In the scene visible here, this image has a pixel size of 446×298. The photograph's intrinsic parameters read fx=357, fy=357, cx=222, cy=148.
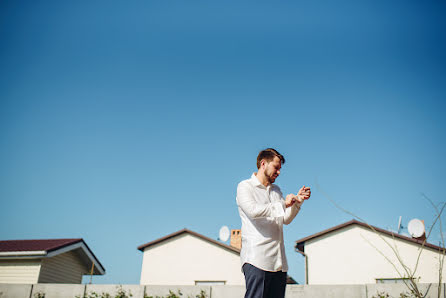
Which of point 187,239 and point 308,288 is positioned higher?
point 187,239

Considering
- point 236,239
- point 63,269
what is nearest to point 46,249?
point 63,269

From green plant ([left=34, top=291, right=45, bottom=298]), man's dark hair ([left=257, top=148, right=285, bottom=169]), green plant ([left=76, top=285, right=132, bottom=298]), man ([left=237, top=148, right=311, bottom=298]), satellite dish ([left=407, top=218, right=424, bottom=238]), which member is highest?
satellite dish ([left=407, top=218, right=424, bottom=238])

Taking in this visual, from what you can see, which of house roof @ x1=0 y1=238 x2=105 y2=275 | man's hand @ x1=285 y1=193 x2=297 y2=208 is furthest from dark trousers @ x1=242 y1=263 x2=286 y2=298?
house roof @ x1=0 y1=238 x2=105 y2=275

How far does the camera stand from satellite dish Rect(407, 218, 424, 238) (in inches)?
612

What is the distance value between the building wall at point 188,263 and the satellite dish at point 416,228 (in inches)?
313

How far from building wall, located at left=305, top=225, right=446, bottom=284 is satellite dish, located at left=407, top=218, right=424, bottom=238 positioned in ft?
2.11

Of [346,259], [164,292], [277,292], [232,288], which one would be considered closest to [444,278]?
[346,259]

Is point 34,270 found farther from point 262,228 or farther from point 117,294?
point 262,228

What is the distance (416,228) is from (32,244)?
17.6 m

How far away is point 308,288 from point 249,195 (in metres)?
5.34

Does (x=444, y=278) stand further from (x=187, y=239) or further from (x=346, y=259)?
(x=187, y=239)

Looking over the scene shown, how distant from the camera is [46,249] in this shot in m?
14.1

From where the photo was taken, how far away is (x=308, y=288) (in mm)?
7125

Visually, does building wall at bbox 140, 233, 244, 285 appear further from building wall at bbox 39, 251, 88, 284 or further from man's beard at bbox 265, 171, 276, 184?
man's beard at bbox 265, 171, 276, 184
